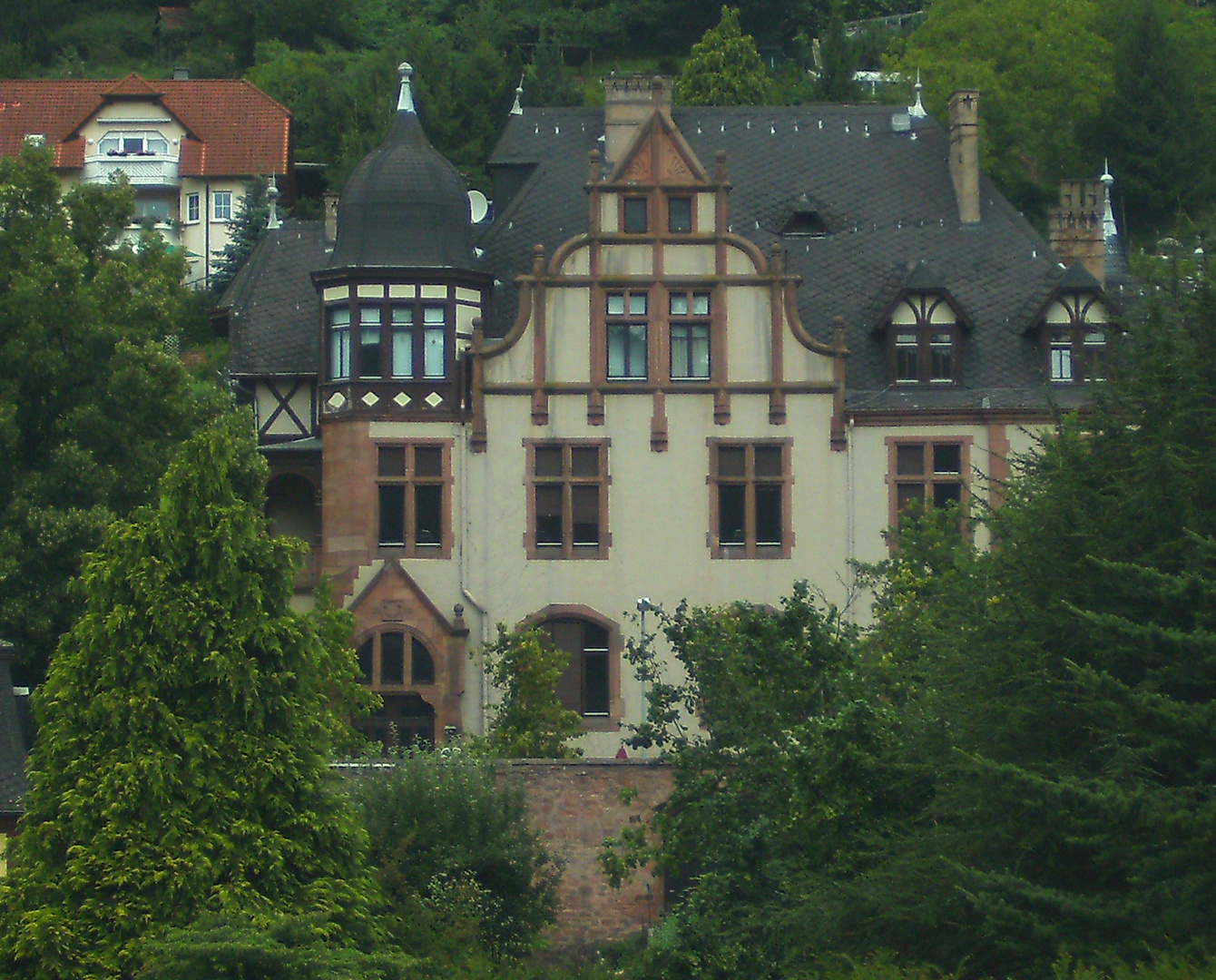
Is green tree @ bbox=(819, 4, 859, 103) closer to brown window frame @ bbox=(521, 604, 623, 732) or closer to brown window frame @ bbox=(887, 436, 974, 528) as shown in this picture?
brown window frame @ bbox=(887, 436, 974, 528)

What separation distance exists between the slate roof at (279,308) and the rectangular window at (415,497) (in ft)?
8.72

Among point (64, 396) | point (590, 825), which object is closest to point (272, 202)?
point (64, 396)

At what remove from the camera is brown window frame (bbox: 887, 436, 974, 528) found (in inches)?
2234

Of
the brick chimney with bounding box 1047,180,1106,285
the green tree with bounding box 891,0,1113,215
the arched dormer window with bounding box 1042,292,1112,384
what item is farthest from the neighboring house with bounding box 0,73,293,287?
the arched dormer window with bounding box 1042,292,1112,384

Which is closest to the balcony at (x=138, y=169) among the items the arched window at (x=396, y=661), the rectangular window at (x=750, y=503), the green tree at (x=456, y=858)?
the rectangular window at (x=750, y=503)

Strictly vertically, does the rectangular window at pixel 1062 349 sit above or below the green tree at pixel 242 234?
below

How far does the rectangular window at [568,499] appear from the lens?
56.4 metres

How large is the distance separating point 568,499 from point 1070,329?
10.5m

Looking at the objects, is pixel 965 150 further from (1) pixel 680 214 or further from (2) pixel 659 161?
(2) pixel 659 161

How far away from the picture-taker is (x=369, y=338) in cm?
5669

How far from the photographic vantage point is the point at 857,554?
56.5 metres

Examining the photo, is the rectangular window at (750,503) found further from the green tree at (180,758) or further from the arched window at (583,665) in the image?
the green tree at (180,758)

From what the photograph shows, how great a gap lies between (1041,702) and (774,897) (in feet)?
23.0

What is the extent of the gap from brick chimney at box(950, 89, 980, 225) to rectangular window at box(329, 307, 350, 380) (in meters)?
13.3
